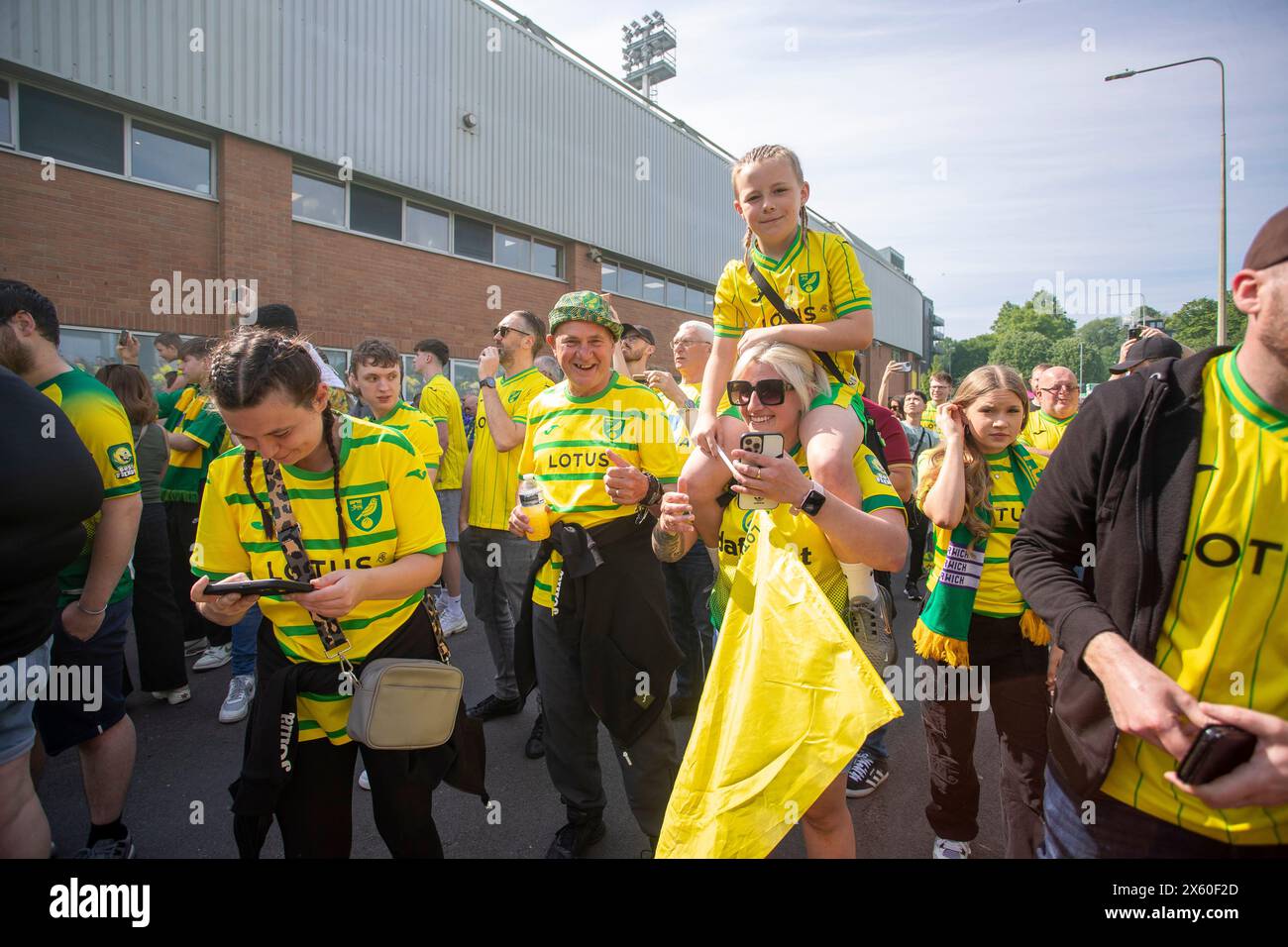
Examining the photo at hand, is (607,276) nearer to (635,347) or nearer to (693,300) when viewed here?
(693,300)

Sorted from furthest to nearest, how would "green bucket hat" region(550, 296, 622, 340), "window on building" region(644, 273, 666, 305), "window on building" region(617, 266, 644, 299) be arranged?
"window on building" region(644, 273, 666, 305)
"window on building" region(617, 266, 644, 299)
"green bucket hat" region(550, 296, 622, 340)

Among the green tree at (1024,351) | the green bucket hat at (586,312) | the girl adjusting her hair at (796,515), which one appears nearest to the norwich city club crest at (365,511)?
the girl adjusting her hair at (796,515)

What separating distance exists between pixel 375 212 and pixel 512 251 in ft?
11.7

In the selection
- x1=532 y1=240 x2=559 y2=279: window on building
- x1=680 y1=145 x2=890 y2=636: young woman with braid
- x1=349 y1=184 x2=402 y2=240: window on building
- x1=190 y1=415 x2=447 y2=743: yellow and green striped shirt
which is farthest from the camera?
x1=532 y1=240 x2=559 y2=279: window on building

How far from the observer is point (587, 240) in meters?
17.0

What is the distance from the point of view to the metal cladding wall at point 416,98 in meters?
9.24

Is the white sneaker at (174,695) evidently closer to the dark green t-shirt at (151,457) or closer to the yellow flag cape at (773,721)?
the dark green t-shirt at (151,457)

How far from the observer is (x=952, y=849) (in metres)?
2.70

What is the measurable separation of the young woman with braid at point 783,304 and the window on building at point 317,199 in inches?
446

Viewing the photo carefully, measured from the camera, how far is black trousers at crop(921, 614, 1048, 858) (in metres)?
2.39

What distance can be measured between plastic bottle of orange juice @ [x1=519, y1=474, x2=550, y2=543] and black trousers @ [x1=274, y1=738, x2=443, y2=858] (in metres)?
0.93

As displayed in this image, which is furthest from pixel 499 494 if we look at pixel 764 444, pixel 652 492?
pixel 764 444

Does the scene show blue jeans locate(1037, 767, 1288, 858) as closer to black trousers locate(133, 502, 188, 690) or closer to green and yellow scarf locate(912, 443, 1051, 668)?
green and yellow scarf locate(912, 443, 1051, 668)

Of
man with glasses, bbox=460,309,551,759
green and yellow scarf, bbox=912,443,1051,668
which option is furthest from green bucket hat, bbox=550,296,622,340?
green and yellow scarf, bbox=912,443,1051,668
